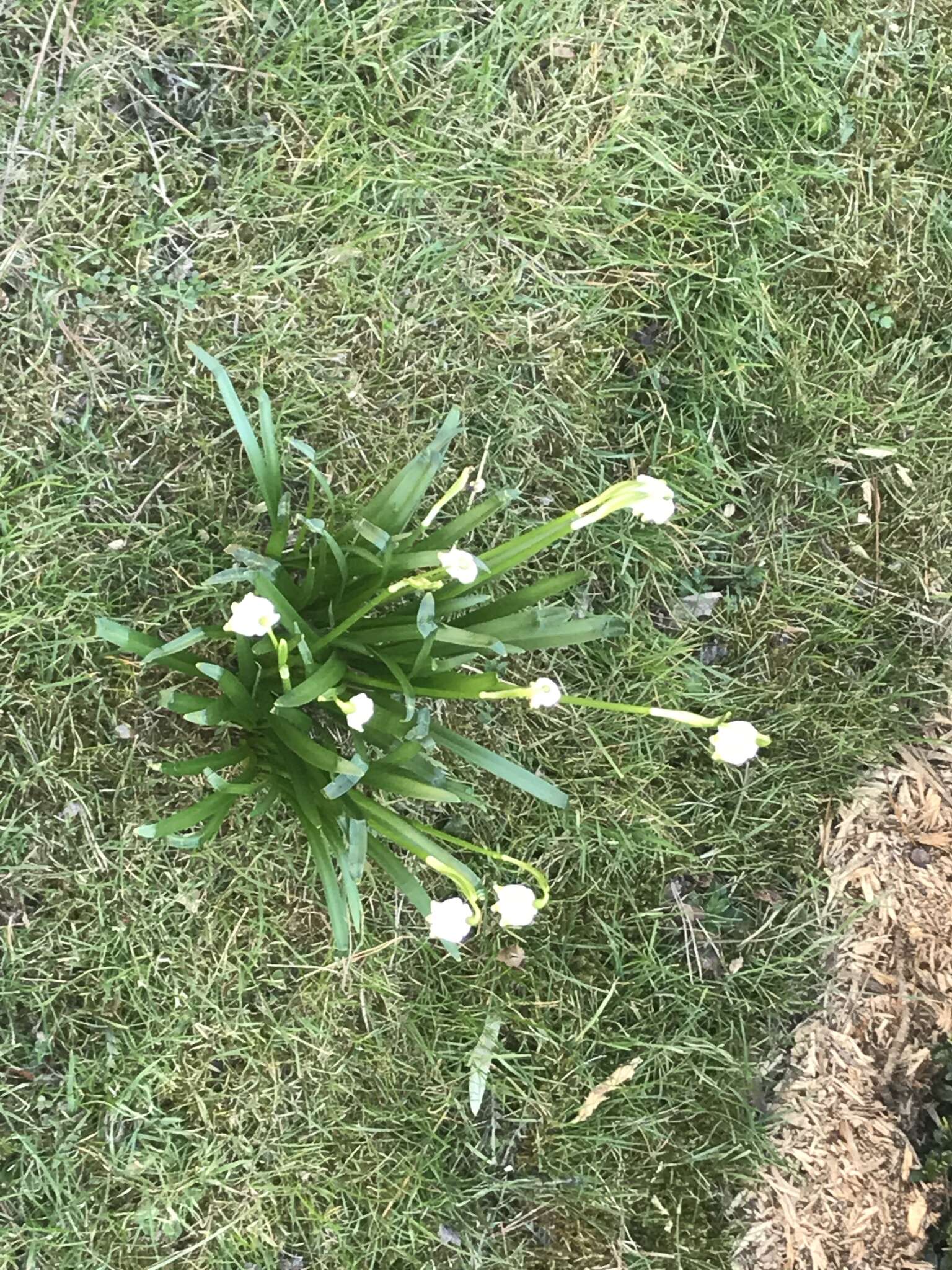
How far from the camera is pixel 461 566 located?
1.56 metres

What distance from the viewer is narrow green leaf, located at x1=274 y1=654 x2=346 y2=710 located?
1695mm

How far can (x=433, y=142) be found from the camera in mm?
2316

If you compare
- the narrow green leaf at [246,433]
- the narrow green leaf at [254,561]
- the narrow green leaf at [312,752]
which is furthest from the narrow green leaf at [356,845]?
the narrow green leaf at [246,433]

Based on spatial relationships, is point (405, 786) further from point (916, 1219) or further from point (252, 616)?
point (916, 1219)

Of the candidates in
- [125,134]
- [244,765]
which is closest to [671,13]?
[125,134]

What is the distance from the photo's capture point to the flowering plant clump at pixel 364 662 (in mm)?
1738

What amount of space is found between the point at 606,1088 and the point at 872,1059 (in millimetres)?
717

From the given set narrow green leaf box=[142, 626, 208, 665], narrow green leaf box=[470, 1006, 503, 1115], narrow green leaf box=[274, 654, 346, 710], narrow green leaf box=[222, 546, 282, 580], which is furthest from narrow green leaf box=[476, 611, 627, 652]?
narrow green leaf box=[470, 1006, 503, 1115]

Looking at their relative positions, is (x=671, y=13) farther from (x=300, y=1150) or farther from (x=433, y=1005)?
(x=300, y=1150)

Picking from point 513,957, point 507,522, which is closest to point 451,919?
point 513,957

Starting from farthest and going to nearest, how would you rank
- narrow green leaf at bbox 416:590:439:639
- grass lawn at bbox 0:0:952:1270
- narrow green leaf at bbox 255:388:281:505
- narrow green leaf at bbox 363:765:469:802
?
1. grass lawn at bbox 0:0:952:1270
2. narrow green leaf at bbox 255:388:281:505
3. narrow green leaf at bbox 363:765:469:802
4. narrow green leaf at bbox 416:590:439:639

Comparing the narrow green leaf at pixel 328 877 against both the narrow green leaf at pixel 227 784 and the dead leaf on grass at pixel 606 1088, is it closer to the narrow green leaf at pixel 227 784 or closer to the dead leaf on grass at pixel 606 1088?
the narrow green leaf at pixel 227 784

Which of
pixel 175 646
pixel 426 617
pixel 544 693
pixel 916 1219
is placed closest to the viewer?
pixel 544 693

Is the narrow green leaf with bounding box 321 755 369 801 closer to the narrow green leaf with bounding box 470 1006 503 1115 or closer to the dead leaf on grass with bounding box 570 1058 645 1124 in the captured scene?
the narrow green leaf with bounding box 470 1006 503 1115
